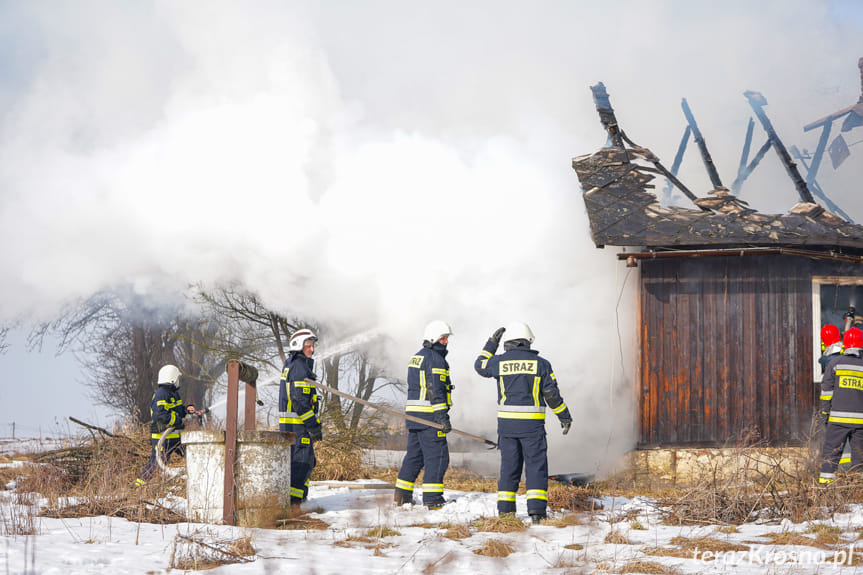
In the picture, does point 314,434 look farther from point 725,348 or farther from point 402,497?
point 725,348

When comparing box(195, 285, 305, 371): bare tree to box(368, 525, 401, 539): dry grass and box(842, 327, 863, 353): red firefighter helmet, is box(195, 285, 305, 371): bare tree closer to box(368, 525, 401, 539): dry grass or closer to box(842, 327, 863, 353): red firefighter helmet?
box(368, 525, 401, 539): dry grass

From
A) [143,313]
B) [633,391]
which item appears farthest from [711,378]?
[143,313]

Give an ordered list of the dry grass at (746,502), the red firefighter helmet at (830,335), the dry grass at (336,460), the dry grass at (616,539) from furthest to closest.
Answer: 1. the dry grass at (336,460)
2. the red firefighter helmet at (830,335)
3. the dry grass at (746,502)
4. the dry grass at (616,539)

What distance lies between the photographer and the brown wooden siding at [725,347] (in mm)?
11375

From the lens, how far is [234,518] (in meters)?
7.43

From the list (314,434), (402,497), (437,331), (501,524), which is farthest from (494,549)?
(437,331)

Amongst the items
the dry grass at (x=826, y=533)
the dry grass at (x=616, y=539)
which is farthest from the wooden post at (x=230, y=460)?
the dry grass at (x=826, y=533)

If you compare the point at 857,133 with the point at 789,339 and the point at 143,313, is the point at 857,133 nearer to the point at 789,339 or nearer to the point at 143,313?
the point at 789,339

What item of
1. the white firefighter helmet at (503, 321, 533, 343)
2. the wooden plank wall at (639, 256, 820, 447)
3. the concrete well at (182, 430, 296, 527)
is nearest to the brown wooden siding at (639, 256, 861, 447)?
the wooden plank wall at (639, 256, 820, 447)

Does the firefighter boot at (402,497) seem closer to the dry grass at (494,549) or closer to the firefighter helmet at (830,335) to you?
the dry grass at (494,549)

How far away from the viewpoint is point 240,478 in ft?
24.7

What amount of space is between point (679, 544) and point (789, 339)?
6227 millimetres

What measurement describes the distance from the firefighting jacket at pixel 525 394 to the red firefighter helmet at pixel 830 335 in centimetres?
481

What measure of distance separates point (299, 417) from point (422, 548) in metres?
2.81
